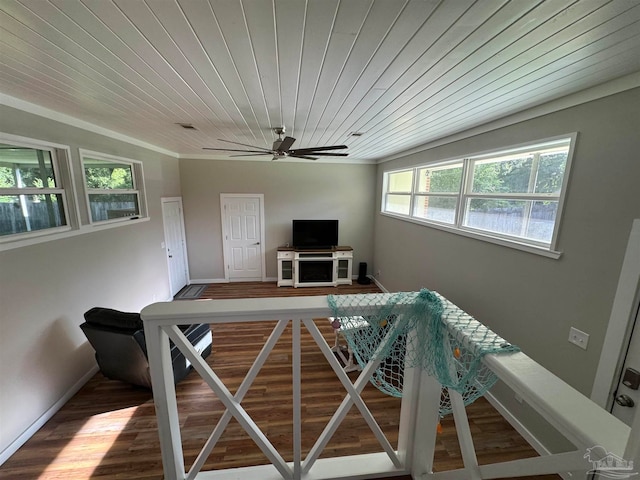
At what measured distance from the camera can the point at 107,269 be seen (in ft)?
9.83

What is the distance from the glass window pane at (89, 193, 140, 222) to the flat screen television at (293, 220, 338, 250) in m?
2.88

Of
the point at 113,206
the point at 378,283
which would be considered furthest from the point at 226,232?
the point at 378,283

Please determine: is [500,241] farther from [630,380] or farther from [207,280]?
[207,280]

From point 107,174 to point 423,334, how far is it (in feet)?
13.2

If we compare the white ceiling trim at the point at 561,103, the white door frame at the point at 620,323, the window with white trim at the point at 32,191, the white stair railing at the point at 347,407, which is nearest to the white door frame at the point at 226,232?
the window with white trim at the point at 32,191

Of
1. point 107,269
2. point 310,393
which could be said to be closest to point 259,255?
point 107,269

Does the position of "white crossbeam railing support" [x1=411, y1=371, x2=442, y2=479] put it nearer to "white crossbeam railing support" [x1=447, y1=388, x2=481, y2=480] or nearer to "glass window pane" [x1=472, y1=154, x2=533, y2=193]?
"white crossbeam railing support" [x1=447, y1=388, x2=481, y2=480]

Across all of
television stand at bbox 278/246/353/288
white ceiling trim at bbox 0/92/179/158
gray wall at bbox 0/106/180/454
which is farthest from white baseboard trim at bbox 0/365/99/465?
television stand at bbox 278/246/353/288

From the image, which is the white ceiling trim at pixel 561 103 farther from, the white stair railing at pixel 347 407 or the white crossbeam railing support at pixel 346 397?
the white crossbeam railing support at pixel 346 397

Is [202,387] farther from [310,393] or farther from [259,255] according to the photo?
[259,255]

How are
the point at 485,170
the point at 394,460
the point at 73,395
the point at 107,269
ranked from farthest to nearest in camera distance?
1. the point at 107,269
2. the point at 485,170
3. the point at 73,395
4. the point at 394,460

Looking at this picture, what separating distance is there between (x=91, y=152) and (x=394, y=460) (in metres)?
3.99

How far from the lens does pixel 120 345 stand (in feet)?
7.53

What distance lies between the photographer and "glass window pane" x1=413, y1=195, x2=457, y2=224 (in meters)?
3.17
